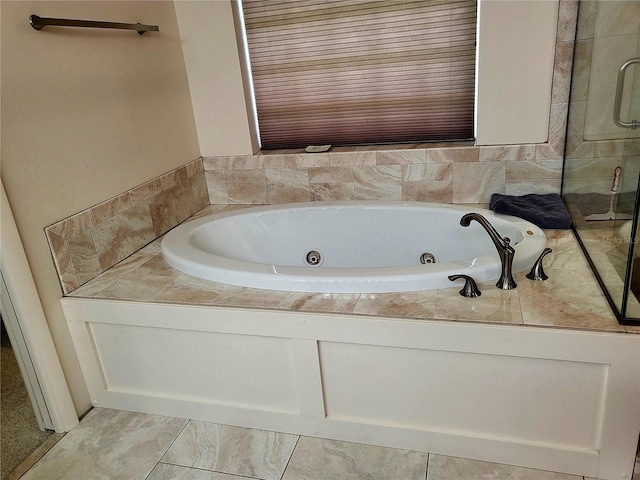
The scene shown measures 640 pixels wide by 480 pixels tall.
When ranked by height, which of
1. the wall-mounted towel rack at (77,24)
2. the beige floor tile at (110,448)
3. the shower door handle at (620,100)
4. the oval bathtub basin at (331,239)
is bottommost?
the beige floor tile at (110,448)

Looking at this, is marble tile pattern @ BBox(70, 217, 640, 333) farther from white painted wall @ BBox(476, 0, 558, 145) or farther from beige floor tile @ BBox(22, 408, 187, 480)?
white painted wall @ BBox(476, 0, 558, 145)

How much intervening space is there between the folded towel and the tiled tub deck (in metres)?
0.11

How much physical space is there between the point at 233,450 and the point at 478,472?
78 centimetres

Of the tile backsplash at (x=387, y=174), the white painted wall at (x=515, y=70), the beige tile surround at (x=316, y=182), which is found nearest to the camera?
the beige tile surround at (x=316, y=182)

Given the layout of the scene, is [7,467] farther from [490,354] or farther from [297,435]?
[490,354]

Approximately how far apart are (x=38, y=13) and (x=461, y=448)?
199cm

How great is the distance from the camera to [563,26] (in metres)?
2.04

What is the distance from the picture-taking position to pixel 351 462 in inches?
61.1

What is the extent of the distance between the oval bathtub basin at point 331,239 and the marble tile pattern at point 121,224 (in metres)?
0.14

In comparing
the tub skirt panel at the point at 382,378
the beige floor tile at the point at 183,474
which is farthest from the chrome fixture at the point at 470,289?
the beige floor tile at the point at 183,474

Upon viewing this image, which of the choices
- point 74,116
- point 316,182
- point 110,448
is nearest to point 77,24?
point 74,116

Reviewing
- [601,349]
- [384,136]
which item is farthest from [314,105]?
[601,349]

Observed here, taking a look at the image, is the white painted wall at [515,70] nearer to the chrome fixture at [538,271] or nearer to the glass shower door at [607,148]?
the glass shower door at [607,148]

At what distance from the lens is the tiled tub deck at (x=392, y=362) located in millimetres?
1357
